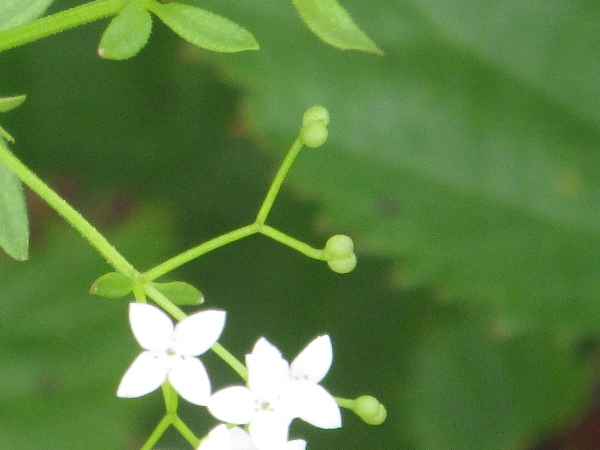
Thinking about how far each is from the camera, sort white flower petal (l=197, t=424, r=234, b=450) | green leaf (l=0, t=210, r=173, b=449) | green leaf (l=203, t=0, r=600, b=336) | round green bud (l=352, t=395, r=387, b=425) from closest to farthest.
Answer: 1. white flower petal (l=197, t=424, r=234, b=450)
2. round green bud (l=352, t=395, r=387, b=425)
3. green leaf (l=203, t=0, r=600, b=336)
4. green leaf (l=0, t=210, r=173, b=449)

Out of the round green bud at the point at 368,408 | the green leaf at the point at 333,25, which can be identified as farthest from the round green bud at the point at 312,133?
the round green bud at the point at 368,408

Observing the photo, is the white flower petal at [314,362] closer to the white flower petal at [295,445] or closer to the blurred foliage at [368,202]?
the white flower petal at [295,445]

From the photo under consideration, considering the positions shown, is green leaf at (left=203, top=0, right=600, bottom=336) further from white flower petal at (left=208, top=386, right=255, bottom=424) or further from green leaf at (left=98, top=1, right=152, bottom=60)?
white flower petal at (left=208, top=386, right=255, bottom=424)

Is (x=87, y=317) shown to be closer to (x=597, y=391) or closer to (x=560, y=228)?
(x=560, y=228)

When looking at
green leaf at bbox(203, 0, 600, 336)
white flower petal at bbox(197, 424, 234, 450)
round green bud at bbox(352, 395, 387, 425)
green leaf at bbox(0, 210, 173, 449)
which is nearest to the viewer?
white flower petal at bbox(197, 424, 234, 450)

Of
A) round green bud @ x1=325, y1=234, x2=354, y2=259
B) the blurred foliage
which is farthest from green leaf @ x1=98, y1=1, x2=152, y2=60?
the blurred foliage

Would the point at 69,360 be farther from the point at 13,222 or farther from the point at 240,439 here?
the point at 240,439
